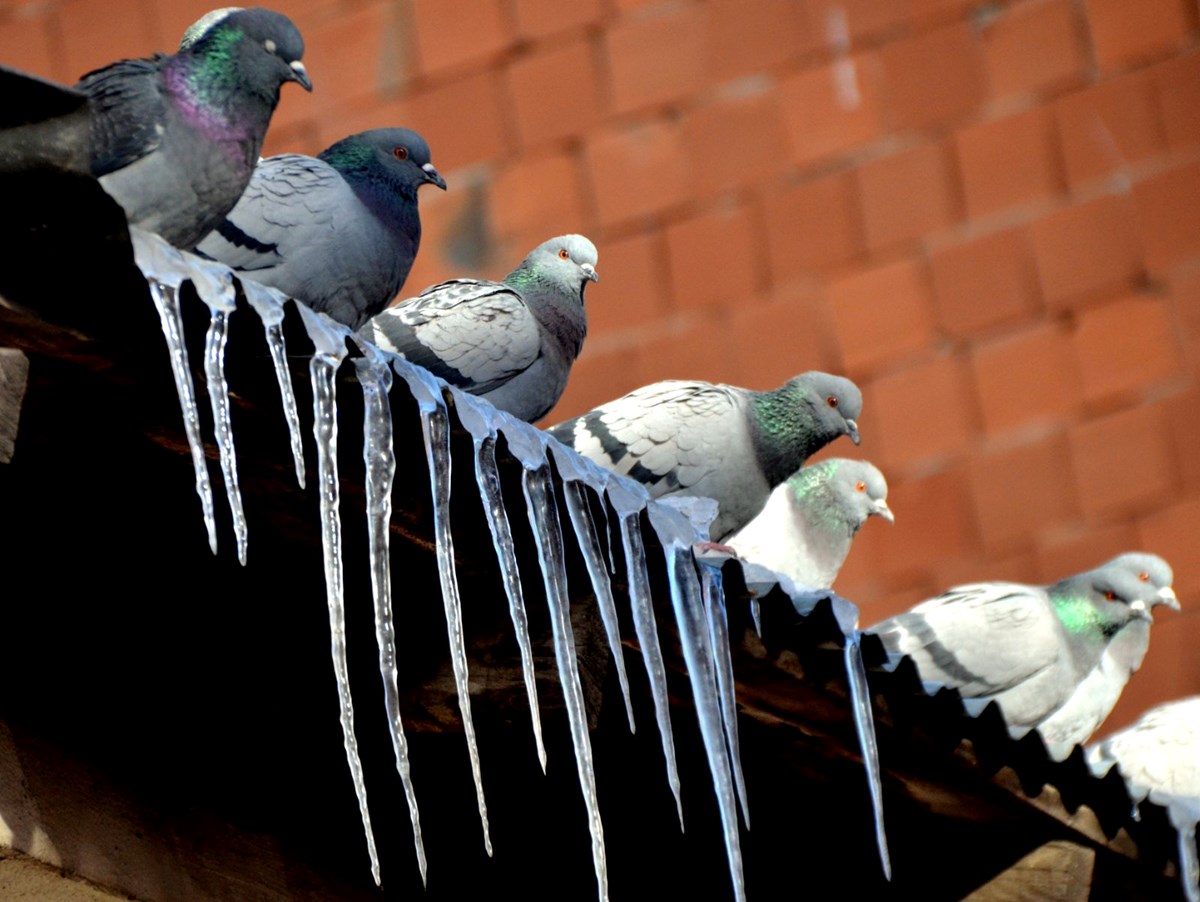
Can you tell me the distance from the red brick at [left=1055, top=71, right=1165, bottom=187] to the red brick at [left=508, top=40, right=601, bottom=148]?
8.02 feet

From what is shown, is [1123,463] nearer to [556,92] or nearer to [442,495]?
[556,92]

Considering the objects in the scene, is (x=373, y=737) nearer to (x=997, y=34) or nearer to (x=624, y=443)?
(x=624, y=443)

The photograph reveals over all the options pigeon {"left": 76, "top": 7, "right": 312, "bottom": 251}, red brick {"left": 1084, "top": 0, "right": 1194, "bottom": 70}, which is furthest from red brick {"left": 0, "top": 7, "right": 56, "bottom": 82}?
pigeon {"left": 76, "top": 7, "right": 312, "bottom": 251}

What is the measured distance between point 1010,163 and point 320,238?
6.07 meters

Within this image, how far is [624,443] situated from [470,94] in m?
5.56

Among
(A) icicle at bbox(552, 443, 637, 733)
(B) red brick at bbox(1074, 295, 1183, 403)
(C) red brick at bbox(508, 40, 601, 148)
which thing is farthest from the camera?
(C) red brick at bbox(508, 40, 601, 148)

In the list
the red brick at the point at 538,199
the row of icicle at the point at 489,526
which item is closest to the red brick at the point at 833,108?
the red brick at the point at 538,199

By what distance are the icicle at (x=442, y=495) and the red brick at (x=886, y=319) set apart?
661 cm

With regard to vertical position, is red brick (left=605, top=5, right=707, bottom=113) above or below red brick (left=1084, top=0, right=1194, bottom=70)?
above

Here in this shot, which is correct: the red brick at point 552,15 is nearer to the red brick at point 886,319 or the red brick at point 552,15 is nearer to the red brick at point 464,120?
the red brick at point 464,120

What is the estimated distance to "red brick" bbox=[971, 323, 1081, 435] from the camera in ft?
36.7

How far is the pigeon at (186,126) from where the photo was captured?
495 centimetres

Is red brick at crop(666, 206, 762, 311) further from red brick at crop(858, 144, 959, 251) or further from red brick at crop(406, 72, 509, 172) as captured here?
red brick at crop(406, 72, 509, 172)

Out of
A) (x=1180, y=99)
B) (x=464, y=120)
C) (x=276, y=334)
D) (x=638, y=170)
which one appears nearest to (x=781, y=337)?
(x=638, y=170)
